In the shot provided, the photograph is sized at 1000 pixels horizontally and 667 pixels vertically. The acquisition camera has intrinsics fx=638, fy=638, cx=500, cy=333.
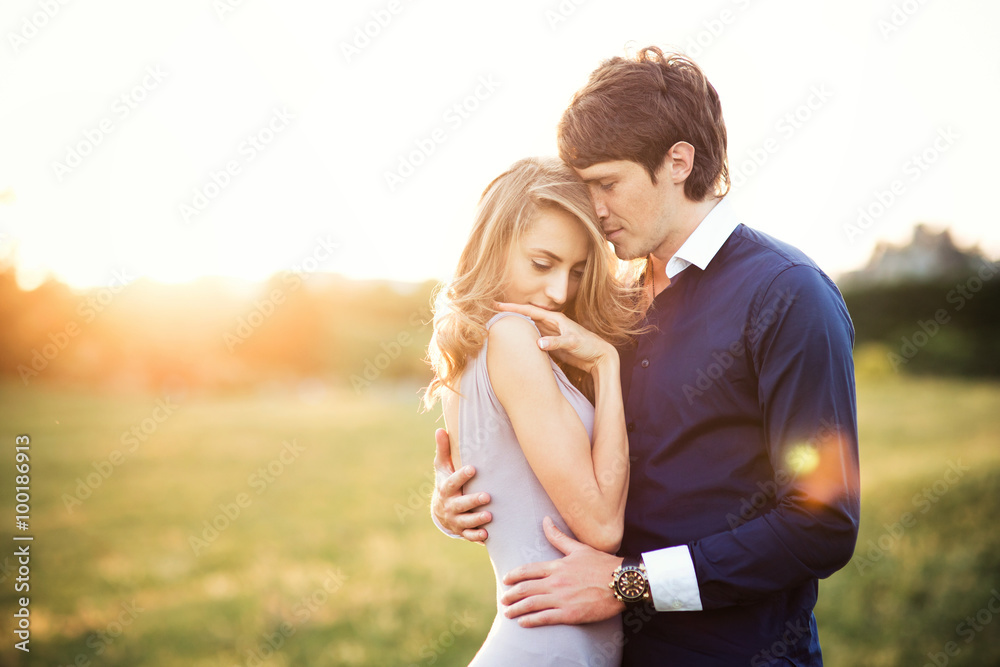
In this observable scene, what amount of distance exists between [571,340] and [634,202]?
587 mm

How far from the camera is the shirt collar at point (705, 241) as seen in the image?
2.17 metres

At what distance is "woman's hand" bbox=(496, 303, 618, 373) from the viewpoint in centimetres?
215

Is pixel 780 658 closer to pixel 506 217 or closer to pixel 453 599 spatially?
pixel 506 217

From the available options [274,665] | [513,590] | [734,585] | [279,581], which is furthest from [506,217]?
[279,581]

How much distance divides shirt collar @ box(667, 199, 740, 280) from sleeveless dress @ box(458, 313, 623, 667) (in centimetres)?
57

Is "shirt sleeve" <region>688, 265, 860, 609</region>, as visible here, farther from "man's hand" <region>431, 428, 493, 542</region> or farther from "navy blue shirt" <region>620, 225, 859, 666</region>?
"man's hand" <region>431, 428, 493, 542</region>

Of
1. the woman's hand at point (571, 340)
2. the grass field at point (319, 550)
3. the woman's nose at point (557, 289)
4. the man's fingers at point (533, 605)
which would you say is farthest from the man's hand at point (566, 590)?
the grass field at point (319, 550)

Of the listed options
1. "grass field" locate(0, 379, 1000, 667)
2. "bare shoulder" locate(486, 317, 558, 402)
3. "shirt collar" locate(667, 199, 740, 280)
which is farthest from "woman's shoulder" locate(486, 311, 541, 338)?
"grass field" locate(0, 379, 1000, 667)

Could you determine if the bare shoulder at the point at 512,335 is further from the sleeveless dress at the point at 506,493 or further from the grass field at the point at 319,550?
the grass field at the point at 319,550

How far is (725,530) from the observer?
1977mm

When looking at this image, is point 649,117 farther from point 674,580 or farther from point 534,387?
point 674,580

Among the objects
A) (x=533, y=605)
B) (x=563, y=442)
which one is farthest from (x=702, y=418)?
(x=533, y=605)

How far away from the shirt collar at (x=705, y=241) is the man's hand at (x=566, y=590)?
101 cm

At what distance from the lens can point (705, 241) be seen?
2186mm
